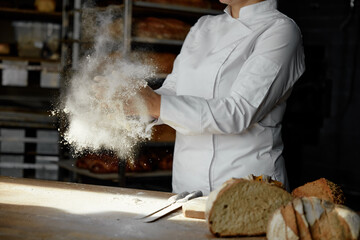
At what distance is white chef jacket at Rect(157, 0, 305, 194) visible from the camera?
1610 mm

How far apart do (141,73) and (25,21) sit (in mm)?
4128

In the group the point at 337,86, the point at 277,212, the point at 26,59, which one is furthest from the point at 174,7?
the point at 277,212

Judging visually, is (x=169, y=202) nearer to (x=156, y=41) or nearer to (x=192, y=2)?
(x=156, y=41)

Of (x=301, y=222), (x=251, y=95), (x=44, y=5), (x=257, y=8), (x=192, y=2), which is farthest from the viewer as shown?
(x=44, y=5)

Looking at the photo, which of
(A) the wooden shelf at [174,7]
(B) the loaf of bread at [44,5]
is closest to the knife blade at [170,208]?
(A) the wooden shelf at [174,7]

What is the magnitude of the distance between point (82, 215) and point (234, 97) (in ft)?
2.06

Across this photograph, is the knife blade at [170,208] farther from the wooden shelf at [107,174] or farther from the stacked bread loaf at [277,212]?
the wooden shelf at [107,174]

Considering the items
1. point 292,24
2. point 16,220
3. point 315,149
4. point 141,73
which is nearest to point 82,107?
point 141,73

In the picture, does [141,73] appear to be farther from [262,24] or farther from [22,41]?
[22,41]

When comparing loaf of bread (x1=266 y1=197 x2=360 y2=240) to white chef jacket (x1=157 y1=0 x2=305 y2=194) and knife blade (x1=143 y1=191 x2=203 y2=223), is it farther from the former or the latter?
white chef jacket (x1=157 y1=0 x2=305 y2=194)

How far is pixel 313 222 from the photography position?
1135mm

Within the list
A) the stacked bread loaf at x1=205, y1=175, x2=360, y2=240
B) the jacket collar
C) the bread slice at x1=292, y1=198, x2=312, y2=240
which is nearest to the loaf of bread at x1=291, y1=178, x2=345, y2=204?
the stacked bread loaf at x1=205, y1=175, x2=360, y2=240

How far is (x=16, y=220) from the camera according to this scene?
1319 mm

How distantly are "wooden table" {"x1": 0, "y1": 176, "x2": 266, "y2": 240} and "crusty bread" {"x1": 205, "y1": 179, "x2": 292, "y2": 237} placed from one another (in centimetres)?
5
